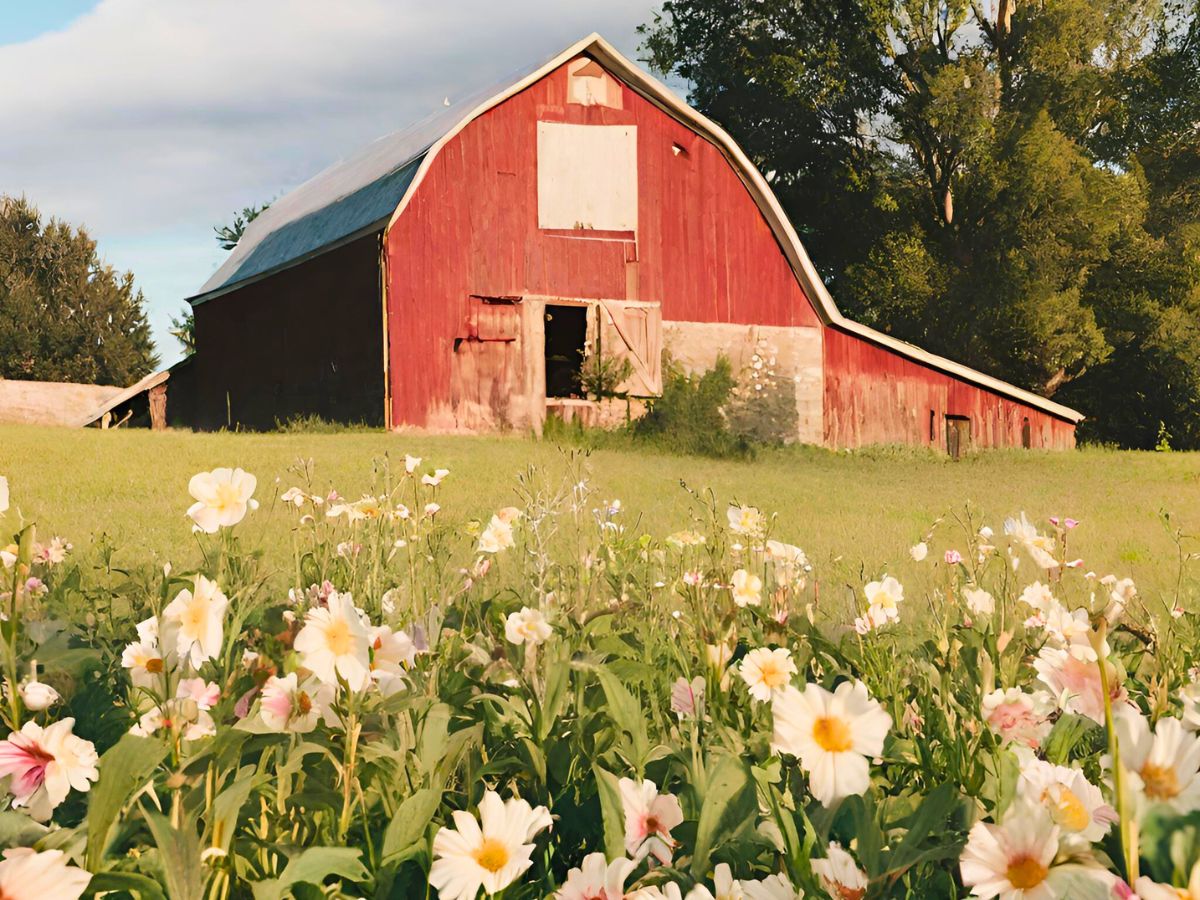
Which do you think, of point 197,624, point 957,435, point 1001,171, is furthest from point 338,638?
point 1001,171

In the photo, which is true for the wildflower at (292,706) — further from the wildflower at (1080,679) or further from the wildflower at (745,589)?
the wildflower at (745,589)

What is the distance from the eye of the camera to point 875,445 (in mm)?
20422

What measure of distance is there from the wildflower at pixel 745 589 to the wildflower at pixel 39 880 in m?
1.77

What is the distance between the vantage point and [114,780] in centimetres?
143

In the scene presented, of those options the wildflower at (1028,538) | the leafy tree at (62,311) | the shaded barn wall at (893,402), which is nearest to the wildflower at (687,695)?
the wildflower at (1028,538)

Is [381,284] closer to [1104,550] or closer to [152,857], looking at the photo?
[1104,550]

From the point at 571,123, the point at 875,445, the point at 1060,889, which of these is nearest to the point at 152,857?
the point at 1060,889

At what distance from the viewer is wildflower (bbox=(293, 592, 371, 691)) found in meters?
1.57

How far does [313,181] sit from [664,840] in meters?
24.3

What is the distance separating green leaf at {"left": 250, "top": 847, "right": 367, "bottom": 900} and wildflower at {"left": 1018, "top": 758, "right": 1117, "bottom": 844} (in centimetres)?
87

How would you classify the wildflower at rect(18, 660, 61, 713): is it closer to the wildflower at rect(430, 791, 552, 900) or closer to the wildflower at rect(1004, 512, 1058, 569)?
the wildflower at rect(430, 791, 552, 900)

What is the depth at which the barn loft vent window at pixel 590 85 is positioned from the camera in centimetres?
1783

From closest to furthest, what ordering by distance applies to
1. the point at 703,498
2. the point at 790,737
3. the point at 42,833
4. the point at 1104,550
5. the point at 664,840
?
the point at 790,737
the point at 42,833
the point at 664,840
the point at 703,498
the point at 1104,550

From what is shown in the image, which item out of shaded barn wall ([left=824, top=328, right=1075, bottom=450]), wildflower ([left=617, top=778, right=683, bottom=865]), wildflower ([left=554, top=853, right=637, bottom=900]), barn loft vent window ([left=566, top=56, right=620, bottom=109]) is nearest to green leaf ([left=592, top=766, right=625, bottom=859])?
wildflower ([left=617, top=778, right=683, bottom=865])
